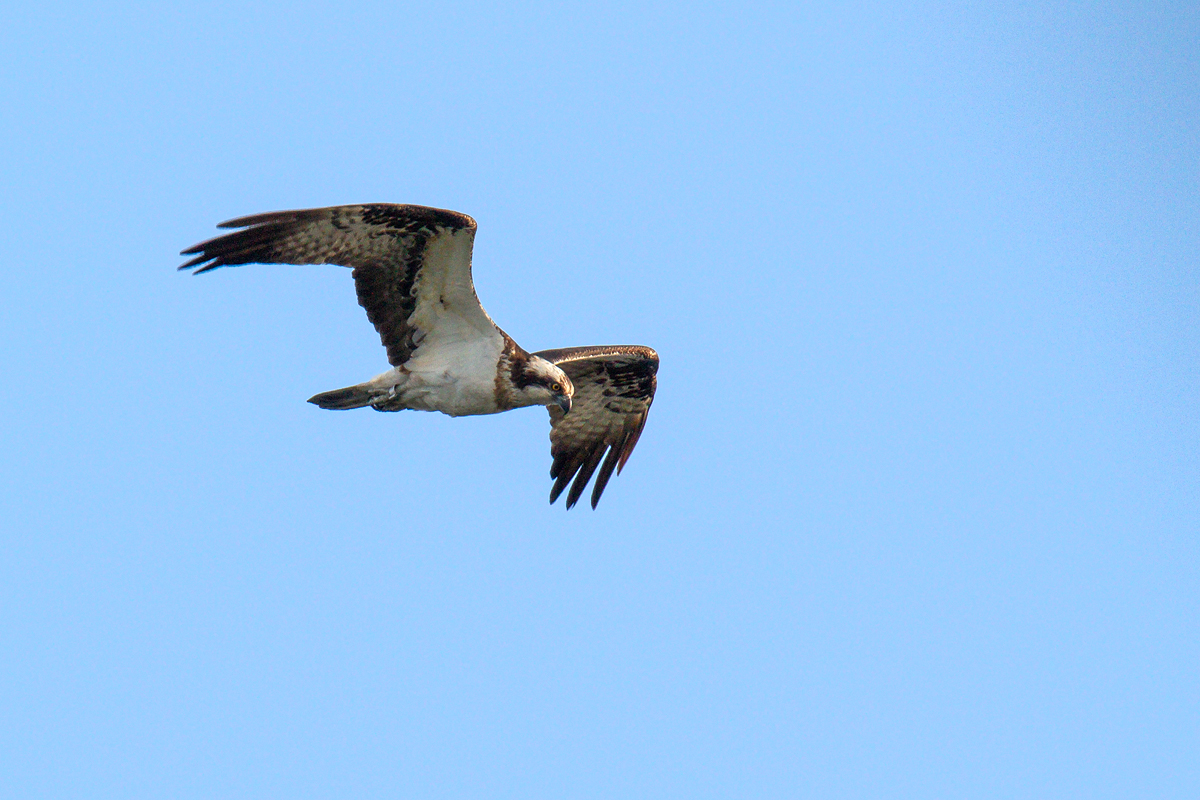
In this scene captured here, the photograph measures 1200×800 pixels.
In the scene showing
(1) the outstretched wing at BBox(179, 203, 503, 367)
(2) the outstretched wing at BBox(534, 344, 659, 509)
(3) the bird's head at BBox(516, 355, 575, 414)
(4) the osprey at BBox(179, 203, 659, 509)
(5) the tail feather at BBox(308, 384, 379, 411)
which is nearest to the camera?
(1) the outstretched wing at BBox(179, 203, 503, 367)

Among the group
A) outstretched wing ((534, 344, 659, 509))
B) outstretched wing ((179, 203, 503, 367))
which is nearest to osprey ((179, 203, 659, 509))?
outstretched wing ((179, 203, 503, 367))

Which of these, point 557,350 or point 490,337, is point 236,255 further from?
point 557,350

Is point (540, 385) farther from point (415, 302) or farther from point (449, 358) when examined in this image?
point (415, 302)

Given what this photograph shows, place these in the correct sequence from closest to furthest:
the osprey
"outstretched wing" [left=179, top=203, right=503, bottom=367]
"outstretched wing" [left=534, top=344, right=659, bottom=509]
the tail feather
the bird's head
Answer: "outstretched wing" [left=179, top=203, right=503, bottom=367], the osprey, the tail feather, the bird's head, "outstretched wing" [left=534, top=344, right=659, bottom=509]

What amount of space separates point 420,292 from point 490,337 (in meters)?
0.84

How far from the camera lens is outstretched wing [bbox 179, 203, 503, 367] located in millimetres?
10734

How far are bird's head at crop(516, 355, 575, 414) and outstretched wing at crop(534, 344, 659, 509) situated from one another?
2255mm

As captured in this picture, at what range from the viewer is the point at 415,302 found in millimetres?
11859

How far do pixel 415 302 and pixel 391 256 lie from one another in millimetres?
594

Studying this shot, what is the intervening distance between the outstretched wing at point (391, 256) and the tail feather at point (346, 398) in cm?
42

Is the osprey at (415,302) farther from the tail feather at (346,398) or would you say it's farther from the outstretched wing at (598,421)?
the outstretched wing at (598,421)

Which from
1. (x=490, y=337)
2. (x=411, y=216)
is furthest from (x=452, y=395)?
(x=411, y=216)

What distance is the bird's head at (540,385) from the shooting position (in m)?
12.1

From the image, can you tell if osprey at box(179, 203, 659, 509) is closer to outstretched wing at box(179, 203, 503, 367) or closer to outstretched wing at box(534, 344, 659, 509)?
outstretched wing at box(179, 203, 503, 367)
